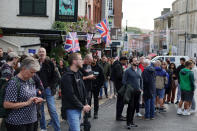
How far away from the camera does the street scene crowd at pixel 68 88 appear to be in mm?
4957

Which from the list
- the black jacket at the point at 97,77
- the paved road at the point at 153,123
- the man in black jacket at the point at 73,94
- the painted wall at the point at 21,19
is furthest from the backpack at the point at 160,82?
the painted wall at the point at 21,19

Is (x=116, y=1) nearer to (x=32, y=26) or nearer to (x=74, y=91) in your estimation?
(x=32, y=26)

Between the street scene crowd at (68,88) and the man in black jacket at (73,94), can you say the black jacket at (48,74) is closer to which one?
the street scene crowd at (68,88)

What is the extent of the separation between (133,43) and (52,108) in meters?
161

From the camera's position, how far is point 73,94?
19.1 feet

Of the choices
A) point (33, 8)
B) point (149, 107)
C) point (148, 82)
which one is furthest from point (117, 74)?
point (33, 8)

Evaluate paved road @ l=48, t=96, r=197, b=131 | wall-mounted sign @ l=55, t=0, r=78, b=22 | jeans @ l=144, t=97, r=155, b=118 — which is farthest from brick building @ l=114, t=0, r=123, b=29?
jeans @ l=144, t=97, r=155, b=118

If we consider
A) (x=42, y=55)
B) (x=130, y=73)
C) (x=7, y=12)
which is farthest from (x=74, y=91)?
(x=7, y=12)

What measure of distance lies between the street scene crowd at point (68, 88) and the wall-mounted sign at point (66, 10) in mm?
3211

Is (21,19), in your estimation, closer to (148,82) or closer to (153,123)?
(148,82)

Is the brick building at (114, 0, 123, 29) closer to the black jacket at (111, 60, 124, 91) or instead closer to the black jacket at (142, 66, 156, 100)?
the black jacket at (111, 60, 124, 91)

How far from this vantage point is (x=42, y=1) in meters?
18.9

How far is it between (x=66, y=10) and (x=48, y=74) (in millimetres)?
9625

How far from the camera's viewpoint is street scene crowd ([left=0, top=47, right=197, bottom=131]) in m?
4.96
